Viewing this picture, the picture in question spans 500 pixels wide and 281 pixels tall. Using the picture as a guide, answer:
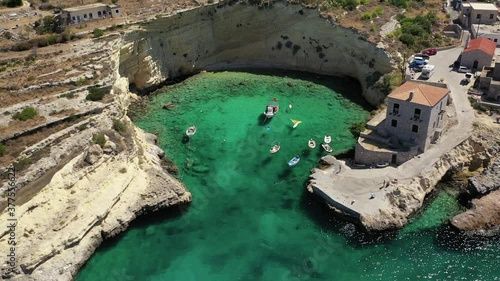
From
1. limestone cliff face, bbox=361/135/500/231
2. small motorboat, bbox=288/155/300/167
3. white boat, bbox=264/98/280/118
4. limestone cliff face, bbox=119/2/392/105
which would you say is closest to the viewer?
limestone cliff face, bbox=361/135/500/231

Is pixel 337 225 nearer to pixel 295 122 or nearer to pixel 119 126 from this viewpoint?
pixel 295 122

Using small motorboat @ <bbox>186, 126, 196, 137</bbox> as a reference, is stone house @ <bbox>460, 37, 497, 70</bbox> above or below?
above

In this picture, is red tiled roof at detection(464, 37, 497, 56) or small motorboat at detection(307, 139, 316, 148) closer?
small motorboat at detection(307, 139, 316, 148)

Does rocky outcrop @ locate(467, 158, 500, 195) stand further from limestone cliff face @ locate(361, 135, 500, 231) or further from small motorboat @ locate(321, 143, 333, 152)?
small motorboat @ locate(321, 143, 333, 152)

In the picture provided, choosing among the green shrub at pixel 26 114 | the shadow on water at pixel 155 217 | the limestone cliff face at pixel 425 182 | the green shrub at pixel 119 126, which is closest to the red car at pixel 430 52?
the limestone cliff face at pixel 425 182


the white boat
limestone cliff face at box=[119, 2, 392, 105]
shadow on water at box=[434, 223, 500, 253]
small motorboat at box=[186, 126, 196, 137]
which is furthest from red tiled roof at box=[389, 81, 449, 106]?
small motorboat at box=[186, 126, 196, 137]

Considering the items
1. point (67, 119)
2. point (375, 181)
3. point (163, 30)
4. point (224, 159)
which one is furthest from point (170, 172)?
point (163, 30)

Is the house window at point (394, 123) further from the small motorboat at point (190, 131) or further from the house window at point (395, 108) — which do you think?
the small motorboat at point (190, 131)
